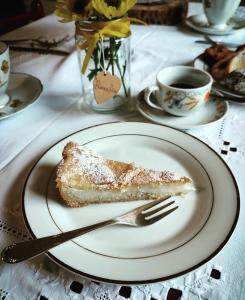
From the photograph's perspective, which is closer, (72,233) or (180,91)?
(72,233)

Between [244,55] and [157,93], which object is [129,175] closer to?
[157,93]

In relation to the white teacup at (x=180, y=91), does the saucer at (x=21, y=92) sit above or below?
below

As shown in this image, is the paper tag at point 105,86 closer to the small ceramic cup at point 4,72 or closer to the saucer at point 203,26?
the small ceramic cup at point 4,72

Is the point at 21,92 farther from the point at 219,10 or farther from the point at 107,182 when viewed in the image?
the point at 219,10

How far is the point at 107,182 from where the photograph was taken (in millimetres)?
677

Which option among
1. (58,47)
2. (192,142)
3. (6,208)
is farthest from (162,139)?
(58,47)

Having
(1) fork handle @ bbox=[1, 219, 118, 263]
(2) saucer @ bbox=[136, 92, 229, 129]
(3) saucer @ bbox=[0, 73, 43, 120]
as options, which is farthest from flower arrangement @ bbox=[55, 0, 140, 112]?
(1) fork handle @ bbox=[1, 219, 118, 263]

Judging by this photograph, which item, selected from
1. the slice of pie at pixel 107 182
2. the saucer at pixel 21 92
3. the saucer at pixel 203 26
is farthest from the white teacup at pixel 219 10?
the slice of pie at pixel 107 182

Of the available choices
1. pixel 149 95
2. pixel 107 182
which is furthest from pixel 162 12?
pixel 107 182

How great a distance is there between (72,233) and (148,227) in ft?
0.49

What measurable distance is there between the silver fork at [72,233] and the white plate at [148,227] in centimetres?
1

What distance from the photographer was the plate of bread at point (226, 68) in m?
0.97

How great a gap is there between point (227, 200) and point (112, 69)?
1.74 feet

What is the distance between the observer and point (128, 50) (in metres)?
0.98
